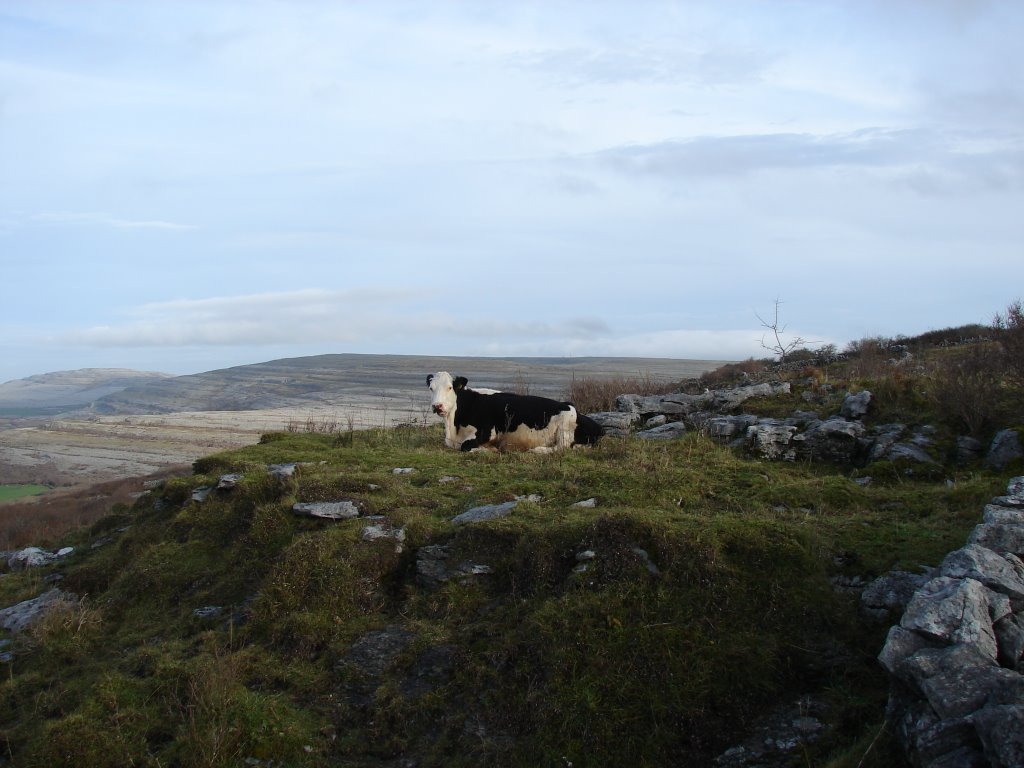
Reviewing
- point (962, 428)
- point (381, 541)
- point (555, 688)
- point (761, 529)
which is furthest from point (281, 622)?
point (962, 428)

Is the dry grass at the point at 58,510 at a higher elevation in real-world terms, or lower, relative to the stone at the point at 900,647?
lower

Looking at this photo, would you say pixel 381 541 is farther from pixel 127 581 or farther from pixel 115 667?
pixel 127 581

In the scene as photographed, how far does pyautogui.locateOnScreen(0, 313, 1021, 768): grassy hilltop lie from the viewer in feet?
20.6

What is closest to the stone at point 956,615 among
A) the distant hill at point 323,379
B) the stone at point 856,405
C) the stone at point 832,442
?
the stone at point 832,442

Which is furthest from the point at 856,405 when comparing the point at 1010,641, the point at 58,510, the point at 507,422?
the point at 58,510

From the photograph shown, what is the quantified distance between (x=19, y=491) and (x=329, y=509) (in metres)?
38.2

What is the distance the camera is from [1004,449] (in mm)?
11133

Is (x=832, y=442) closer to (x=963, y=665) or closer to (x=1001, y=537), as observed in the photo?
(x=1001, y=537)

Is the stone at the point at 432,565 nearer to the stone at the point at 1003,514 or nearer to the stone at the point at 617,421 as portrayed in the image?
the stone at the point at 1003,514

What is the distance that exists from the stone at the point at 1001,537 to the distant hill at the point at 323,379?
1694 inches

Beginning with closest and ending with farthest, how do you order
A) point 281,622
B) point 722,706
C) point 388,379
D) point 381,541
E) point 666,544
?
point 722,706 → point 666,544 → point 281,622 → point 381,541 → point 388,379

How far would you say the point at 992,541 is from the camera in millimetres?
6570

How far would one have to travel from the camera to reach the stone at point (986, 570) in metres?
5.73

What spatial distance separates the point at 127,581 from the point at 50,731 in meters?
3.86
